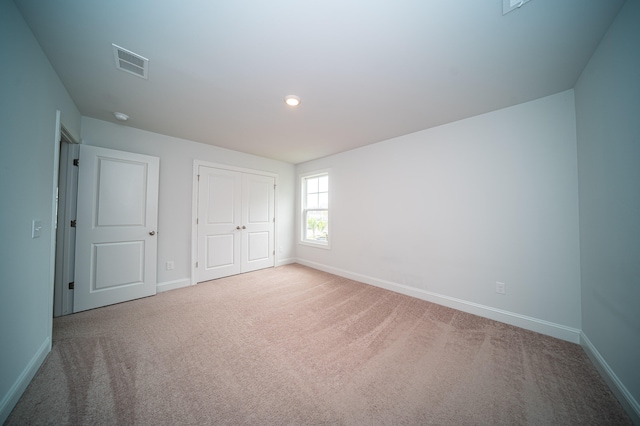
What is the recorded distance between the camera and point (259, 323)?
231 cm

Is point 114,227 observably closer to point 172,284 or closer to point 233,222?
point 172,284

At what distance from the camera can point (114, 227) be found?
9.11ft

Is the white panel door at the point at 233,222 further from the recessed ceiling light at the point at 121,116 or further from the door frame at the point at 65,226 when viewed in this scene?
the door frame at the point at 65,226

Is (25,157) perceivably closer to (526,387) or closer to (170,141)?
(170,141)

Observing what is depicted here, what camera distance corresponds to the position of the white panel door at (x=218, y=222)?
3652mm

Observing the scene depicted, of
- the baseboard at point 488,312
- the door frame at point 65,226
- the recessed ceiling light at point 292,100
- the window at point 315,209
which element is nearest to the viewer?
the baseboard at point 488,312

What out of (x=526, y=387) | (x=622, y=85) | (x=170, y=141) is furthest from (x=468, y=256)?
(x=170, y=141)

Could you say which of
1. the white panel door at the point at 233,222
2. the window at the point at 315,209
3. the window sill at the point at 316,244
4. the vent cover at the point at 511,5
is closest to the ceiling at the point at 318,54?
the vent cover at the point at 511,5

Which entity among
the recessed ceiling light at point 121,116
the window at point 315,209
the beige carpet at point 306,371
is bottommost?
the beige carpet at point 306,371

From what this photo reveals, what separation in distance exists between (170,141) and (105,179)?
40.7 inches

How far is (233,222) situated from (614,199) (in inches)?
180

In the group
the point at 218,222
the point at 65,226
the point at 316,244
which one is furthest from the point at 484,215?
the point at 65,226

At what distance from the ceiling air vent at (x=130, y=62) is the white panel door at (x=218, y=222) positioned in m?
1.92

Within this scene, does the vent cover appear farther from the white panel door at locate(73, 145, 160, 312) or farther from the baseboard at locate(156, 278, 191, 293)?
the baseboard at locate(156, 278, 191, 293)
